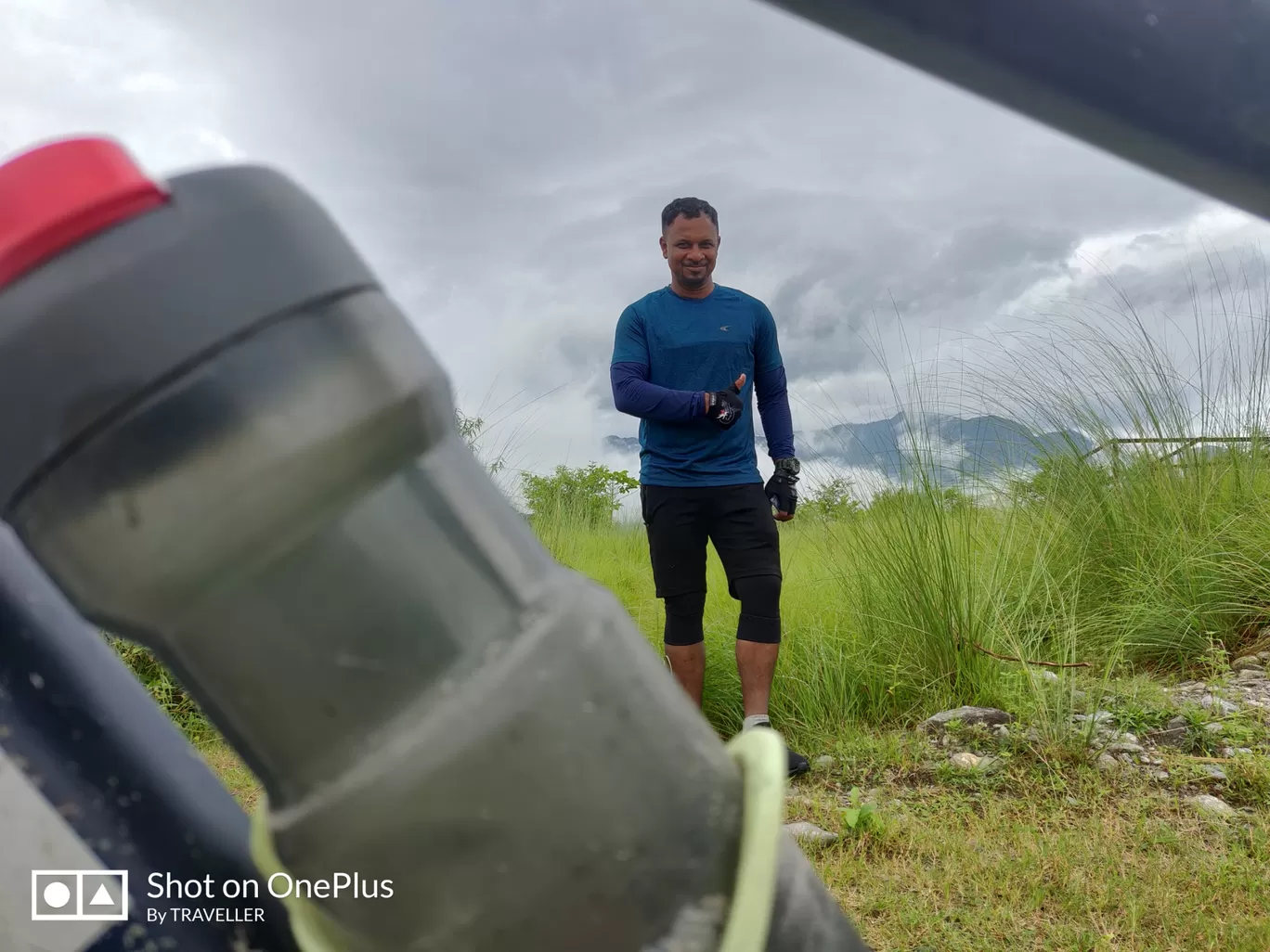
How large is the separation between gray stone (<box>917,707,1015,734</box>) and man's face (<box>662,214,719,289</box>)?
2032 mm

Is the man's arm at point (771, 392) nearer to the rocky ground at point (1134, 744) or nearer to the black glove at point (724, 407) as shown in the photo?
the black glove at point (724, 407)

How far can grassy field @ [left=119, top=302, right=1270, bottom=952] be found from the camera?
221 centimetres

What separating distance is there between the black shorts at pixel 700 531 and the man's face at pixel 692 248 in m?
0.91

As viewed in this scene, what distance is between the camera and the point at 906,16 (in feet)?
1.16

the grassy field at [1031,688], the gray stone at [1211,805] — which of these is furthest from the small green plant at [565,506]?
the gray stone at [1211,805]

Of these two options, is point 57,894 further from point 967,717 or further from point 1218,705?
point 1218,705

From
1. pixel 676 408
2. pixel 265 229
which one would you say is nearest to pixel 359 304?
pixel 265 229

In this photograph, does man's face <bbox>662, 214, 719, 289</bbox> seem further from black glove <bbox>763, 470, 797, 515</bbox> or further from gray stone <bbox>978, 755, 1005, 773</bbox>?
gray stone <bbox>978, 755, 1005, 773</bbox>

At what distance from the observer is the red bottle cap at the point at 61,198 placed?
33cm

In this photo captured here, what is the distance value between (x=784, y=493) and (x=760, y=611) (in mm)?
604

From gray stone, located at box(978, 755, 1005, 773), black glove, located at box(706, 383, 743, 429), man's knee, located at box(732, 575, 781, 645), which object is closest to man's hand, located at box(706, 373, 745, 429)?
black glove, located at box(706, 383, 743, 429)

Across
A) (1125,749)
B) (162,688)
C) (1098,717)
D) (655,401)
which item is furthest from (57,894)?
(162,688)

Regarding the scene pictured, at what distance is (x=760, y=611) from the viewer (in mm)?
3504

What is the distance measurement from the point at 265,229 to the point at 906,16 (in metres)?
0.28
